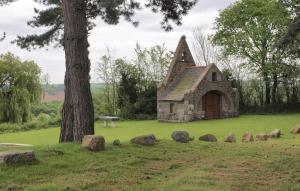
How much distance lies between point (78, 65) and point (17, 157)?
15.4 ft

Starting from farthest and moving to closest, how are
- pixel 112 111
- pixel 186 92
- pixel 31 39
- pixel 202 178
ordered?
pixel 112 111 → pixel 186 92 → pixel 31 39 → pixel 202 178

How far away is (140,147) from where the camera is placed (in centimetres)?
1381

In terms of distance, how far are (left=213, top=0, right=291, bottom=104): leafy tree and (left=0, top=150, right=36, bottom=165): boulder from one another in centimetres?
3581

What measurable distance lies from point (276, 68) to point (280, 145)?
2811 centimetres

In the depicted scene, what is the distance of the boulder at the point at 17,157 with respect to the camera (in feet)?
32.0

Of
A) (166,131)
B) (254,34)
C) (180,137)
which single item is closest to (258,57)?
(254,34)

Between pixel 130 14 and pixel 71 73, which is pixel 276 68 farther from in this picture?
pixel 71 73

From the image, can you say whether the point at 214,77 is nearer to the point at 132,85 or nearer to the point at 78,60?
the point at 132,85

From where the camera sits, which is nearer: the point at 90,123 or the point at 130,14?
the point at 90,123

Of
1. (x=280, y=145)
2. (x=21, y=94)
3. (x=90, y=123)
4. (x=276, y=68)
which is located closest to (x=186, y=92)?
(x=276, y=68)

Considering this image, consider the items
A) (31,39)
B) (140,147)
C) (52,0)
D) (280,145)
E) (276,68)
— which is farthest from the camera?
(276,68)

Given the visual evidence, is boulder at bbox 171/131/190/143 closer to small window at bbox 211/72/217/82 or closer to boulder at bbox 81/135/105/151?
boulder at bbox 81/135/105/151

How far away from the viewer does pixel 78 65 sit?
46.2ft

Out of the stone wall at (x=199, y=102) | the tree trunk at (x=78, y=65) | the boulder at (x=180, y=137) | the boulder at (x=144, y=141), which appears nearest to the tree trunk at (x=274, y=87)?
the stone wall at (x=199, y=102)
